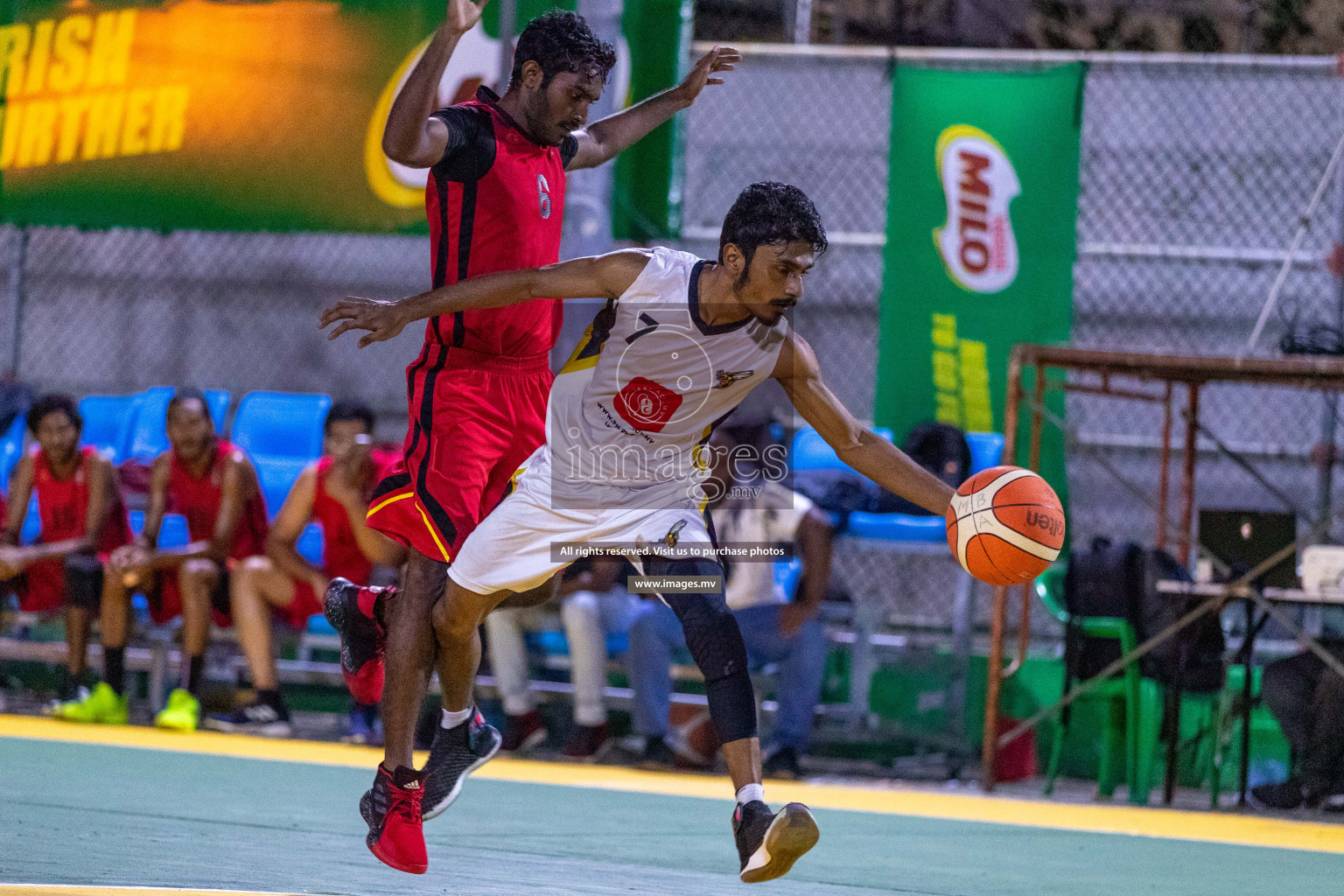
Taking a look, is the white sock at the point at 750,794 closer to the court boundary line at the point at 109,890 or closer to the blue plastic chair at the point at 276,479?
the court boundary line at the point at 109,890

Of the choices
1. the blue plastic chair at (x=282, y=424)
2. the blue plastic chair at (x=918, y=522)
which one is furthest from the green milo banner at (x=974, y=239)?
the blue plastic chair at (x=282, y=424)

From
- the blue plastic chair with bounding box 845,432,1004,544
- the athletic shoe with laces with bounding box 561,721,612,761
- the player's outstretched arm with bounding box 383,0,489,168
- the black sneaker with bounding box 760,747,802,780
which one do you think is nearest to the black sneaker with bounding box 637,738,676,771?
the athletic shoe with laces with bounding box 561,721,612,761

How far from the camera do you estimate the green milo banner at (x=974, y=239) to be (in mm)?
7891

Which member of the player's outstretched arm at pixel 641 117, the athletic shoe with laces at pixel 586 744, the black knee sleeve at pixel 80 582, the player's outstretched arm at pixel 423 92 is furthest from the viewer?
the black knee sleeve at pixel 80 582

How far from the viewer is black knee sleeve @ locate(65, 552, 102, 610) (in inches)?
327

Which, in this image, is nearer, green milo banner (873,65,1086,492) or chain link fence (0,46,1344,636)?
green milo banner (873,65,1086,492)

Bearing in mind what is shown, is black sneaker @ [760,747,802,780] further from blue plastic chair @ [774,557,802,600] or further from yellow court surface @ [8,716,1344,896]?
blue plastic chair @ [774,557,802,600]

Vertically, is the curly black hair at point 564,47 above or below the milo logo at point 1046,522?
above

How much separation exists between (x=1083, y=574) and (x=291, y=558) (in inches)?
156

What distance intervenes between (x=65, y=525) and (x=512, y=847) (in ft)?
16.2

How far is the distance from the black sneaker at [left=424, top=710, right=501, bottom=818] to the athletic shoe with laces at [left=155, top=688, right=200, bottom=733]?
389 cm

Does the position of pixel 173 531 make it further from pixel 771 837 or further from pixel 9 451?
pixel 771 837

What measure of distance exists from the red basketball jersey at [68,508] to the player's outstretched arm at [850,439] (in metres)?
5.63

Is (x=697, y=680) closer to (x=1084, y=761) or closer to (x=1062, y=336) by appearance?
(x=1084, y=761)
